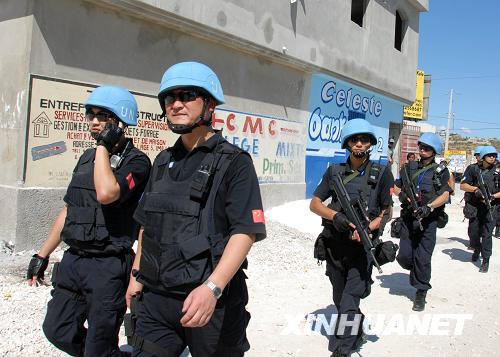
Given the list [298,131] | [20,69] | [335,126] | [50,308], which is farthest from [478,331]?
[335,126]

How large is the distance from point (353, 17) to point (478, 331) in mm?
13727

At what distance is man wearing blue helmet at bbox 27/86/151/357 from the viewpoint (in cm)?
249

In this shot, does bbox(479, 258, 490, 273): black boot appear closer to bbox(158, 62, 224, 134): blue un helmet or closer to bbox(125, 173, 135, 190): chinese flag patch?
bbox(125, 173, 135, 190): chinese flag patch

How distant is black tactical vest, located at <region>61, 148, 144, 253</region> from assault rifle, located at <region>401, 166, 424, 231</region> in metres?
3.46

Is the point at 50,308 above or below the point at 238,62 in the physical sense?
→ below

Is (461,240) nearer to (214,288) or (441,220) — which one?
(441,220)

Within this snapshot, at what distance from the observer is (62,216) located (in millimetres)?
2842

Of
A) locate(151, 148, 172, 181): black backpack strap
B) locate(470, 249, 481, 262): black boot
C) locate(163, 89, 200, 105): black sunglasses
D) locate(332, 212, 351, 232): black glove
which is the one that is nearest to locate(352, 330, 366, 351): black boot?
locate(332, 212, 351, 232): black glove

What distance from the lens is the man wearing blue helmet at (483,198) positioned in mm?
7125

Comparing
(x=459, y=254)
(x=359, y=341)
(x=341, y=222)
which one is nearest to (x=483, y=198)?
(x=459, y=254)

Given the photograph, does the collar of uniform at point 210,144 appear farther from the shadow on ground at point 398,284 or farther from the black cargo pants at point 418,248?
the shadow on ground at point 398,284

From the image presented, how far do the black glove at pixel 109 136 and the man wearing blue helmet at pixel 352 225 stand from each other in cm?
182

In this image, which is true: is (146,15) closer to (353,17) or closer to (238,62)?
(238,62)

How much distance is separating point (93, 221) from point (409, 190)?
3.75 metres
